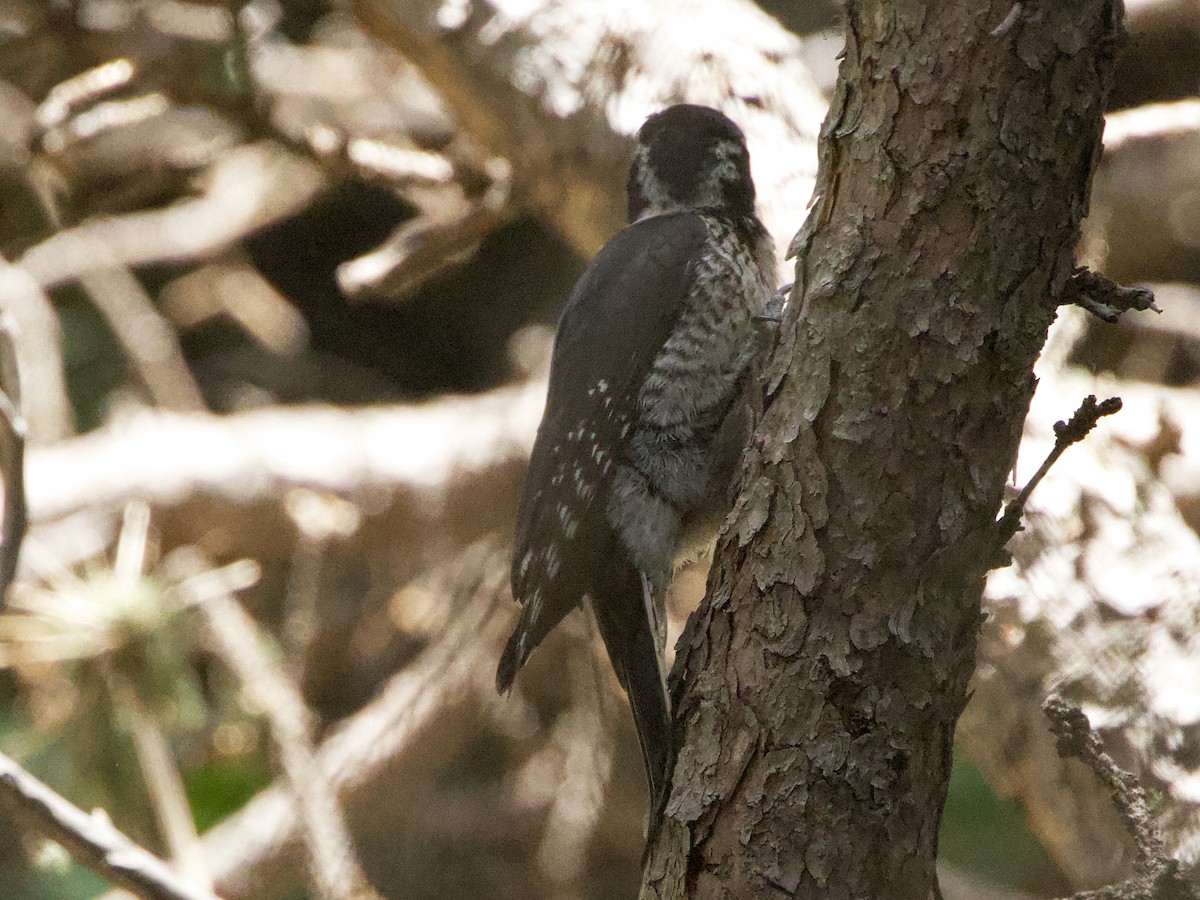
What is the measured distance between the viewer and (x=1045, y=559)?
2225 millimetres

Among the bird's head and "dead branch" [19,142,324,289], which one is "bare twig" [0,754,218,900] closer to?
the bird's head

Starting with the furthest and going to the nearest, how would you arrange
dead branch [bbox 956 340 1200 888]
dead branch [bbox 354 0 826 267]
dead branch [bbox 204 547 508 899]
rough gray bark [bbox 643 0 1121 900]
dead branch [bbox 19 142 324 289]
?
dead branch [bbox 19 142 324 289] < dead branch [bbox 204 547 508 899] < dead branch [bbox 354 0 826 267] < dead branch [bbox 956 340 1200 888] < rough gray bark [bbox 643 0 1121 900]

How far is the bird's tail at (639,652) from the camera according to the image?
178 centimetres

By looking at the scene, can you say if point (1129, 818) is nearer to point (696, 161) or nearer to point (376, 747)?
point (696, 161)

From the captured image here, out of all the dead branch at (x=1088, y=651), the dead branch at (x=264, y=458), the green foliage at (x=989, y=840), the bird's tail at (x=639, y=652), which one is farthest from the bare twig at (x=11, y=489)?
the green foliage at (x=989, y=840)

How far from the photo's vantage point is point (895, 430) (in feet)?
4.37

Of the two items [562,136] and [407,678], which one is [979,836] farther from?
[562,136]

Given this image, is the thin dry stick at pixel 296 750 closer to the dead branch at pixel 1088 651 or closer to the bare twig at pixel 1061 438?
the dead branch at pixel 1088 651

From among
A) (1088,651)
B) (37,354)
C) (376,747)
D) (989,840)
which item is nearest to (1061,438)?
(1088,651)

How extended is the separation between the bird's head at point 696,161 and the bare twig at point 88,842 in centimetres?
157

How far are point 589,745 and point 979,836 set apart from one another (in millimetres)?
1187

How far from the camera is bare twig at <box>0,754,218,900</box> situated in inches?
60.0

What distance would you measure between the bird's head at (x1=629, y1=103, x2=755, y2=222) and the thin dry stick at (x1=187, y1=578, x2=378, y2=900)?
4.88 feet

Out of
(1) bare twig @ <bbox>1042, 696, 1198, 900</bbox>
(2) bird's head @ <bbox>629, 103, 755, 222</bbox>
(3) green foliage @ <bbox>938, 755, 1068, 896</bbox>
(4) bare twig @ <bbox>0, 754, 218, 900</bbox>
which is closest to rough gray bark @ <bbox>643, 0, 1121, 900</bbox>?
(1) bare twig @ <bbox>1042, 696, 1198, 900</bbox>
